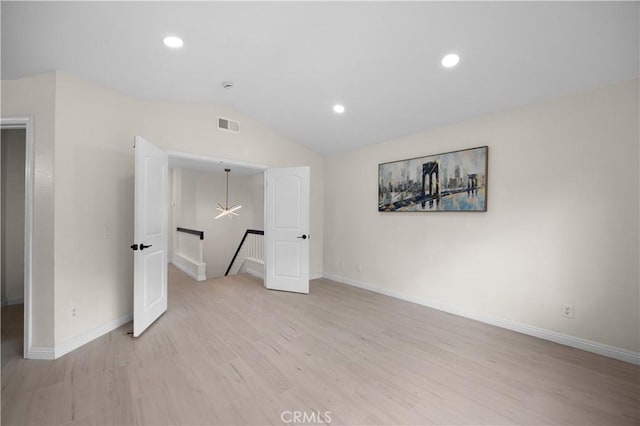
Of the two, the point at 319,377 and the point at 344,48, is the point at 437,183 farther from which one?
the point at 319,377

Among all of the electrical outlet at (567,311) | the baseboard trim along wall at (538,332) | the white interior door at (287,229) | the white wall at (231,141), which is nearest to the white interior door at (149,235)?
the white wall at (231,141)

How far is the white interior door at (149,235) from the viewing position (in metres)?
2.81

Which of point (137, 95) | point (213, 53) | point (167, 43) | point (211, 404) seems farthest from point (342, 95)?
point (211, 404)

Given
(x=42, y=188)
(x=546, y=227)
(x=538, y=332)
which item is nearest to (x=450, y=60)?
(x=546, y=227)

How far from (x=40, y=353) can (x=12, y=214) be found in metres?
2.60

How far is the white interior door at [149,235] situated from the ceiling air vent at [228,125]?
101 centimetres

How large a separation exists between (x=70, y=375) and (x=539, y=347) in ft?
13.9

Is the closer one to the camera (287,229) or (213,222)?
(287,229)

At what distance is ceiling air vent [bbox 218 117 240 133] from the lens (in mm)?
4055

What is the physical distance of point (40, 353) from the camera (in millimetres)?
2436

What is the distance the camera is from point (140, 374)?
2188mm

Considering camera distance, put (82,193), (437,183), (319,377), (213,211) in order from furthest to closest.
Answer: (213,211), (437,183), (82,193), (319,377)

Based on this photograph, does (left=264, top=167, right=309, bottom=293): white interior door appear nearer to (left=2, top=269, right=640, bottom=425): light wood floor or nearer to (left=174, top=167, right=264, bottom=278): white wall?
(left=2, top=269, right=640, bottom=425): light wood floor
